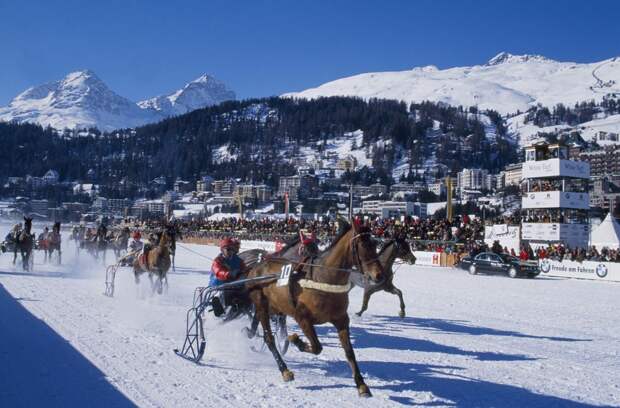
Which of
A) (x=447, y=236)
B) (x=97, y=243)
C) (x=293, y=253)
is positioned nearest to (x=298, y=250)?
(x=293, y=253)

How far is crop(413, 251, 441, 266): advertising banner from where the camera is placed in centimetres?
3294

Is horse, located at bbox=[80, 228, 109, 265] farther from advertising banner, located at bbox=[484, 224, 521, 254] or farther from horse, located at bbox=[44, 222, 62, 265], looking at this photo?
advertising banner, located at bbox=[484, 224, 521, 254]

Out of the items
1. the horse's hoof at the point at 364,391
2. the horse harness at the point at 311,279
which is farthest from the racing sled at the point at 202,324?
the horse's hoof at the point at 364,391

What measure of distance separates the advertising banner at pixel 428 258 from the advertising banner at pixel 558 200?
12078mm

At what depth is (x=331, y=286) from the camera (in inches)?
272

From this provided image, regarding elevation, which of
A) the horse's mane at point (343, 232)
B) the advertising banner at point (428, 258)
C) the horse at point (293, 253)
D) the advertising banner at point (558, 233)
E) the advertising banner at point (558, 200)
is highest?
the advertising banner at point (558, 200)

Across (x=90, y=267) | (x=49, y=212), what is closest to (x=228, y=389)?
(x=90, y=267)

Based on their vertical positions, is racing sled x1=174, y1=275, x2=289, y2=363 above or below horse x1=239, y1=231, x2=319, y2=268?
below

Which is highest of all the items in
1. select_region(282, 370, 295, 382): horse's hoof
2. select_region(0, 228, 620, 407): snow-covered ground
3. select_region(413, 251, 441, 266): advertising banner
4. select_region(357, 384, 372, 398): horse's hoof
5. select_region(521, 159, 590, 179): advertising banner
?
select_region(521, 159, 590, 179): advertising banner

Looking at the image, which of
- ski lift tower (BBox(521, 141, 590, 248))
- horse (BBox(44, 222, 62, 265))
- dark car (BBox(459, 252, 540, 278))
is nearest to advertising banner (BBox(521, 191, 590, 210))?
ski lift tower (BBox(521, 141, 590, 248))

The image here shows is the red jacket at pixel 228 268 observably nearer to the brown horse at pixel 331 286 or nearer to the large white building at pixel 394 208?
the brown horse at pixel 331 286

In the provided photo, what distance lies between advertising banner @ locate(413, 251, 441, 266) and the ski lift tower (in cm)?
933

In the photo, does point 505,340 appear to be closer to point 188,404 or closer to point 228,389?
point 228,389

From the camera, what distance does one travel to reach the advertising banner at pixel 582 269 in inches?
999
